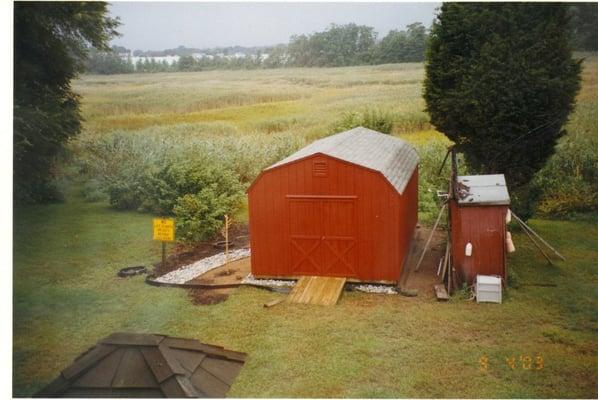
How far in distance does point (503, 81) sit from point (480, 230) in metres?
3.74

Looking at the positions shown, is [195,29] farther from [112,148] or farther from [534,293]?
[534,293]

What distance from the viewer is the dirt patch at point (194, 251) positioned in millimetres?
14305

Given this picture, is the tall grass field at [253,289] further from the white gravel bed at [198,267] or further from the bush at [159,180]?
the white gravel bed at [198,267]

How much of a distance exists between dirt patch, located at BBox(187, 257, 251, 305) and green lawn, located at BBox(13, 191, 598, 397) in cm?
32

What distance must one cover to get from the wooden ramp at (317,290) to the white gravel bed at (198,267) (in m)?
2.95

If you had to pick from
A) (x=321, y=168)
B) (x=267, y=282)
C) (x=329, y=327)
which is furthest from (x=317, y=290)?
(x=321, y=168)

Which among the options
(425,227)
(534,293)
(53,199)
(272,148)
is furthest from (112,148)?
(534,293)

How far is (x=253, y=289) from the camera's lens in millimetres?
12672

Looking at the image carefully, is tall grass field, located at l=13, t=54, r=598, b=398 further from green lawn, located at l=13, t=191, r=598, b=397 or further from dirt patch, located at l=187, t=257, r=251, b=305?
dirt patch, located at l=187, t=257, r=251, b=305

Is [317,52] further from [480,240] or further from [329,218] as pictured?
[480,240]

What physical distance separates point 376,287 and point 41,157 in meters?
8.41

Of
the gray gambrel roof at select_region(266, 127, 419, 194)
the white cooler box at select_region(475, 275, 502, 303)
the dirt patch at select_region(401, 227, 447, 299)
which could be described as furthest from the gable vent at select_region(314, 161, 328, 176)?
the white cooler box at select_region(475, 275, 502, 303)

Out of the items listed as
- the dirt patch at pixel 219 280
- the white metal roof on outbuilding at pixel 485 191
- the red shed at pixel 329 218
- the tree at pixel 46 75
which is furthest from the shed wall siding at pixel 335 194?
the tree at pixel 46 75

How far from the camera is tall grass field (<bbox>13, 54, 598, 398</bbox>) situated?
8.94 meters
